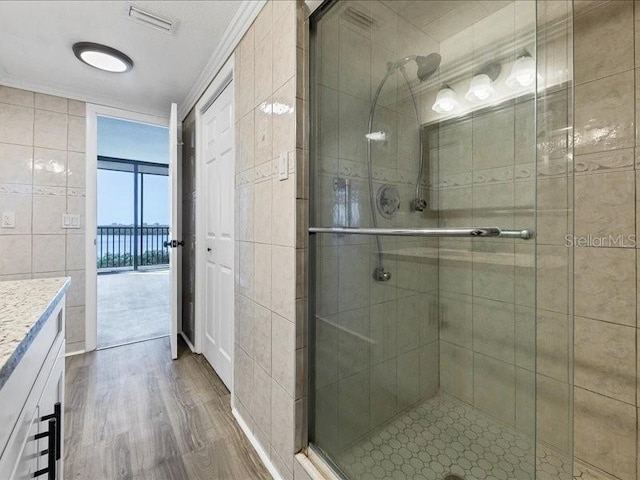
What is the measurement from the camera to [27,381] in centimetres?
57

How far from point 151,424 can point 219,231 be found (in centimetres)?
119

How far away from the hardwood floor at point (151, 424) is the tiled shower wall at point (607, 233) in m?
1.38

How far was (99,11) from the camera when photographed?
61.6 inches

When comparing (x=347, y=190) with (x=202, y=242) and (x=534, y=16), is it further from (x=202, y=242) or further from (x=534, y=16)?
(x=202, y=242)

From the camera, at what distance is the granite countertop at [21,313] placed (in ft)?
1.45

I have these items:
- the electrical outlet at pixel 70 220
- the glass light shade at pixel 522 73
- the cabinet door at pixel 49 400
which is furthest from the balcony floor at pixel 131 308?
the glass light shade at pixel 522 73

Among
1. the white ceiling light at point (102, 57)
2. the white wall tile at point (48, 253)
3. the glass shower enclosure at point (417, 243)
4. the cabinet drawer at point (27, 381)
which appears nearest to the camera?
the cabinet drawer at point (27, 381)

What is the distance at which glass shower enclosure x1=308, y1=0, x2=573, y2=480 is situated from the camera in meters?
1.08

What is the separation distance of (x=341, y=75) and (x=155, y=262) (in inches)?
291

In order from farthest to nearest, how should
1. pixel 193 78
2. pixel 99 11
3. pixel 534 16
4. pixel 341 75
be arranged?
pixel 193 78, pixel 99 11, pixel 341 75, pixel 534 16

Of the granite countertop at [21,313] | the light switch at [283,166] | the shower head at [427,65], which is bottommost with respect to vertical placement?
the granite countertop at [21,313]

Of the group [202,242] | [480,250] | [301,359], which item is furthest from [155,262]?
[480,250]

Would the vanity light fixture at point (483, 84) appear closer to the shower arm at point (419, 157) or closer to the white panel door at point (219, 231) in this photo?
the shower arm at point (419, 157)

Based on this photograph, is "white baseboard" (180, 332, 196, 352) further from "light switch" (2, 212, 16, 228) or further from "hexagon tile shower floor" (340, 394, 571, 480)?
"hexagon tile shower floor" (340, 394, 571, 480)
